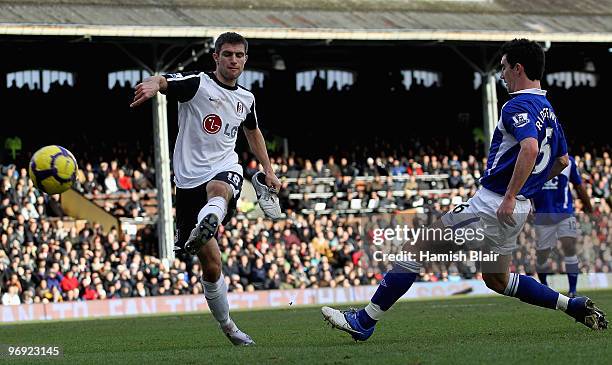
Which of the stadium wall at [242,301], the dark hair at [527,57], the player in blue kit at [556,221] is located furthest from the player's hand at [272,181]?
the stadium wall at [242,301]

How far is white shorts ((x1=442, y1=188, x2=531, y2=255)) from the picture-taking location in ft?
29.5

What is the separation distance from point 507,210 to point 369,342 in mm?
1595

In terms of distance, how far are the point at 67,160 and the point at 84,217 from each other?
19.1 metres

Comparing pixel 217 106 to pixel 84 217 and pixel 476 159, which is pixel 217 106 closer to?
pixel 84 217

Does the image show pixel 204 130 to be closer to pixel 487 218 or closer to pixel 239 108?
pixel 239 108

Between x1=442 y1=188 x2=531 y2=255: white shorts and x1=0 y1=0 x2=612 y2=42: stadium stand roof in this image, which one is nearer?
x1=442 y1=188 x2=531 y2=255: white shorts

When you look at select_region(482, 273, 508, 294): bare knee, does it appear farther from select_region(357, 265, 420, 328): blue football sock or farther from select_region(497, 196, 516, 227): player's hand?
select_region(497, 196, 516, 227): player's hand

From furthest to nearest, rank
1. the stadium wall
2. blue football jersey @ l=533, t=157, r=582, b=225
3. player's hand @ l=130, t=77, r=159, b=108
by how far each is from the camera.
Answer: the stadium wall
blue football jersey @ l=533, t=157, r=582, b=225
player's hand @ l=130, t=77, r=159, b=108

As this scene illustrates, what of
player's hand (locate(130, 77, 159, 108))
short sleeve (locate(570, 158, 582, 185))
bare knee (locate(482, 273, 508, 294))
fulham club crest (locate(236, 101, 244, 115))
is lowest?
bare knee (locate(482, 273, 508, 294))

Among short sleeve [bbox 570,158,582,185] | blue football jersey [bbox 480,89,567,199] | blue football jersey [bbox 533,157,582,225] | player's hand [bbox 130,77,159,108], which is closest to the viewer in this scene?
player's hand [bbox 130,77,159,108]

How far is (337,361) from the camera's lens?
24.6ft

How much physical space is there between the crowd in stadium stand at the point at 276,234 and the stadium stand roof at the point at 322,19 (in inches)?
144

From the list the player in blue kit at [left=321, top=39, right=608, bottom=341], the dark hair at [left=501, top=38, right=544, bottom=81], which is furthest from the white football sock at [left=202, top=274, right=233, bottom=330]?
the dark hair at [left=501, top=38, right=544, bottom=81]

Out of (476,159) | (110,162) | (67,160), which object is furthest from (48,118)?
(67,160)
